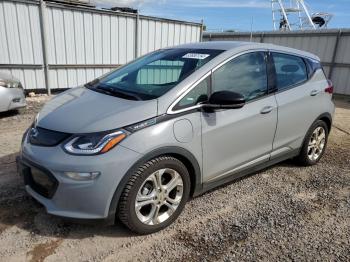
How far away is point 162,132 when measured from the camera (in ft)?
8.64

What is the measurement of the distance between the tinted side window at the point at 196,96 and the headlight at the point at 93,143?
62 centimetres

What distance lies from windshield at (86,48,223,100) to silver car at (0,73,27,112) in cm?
338

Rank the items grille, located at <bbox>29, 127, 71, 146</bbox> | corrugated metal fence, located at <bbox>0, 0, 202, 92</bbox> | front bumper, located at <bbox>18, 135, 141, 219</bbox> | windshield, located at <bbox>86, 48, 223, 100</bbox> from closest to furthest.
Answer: front bumper, located at <bbox>18, 135, 141, 219</bbox> → grille, located at <bbox>29, 127, 71, 146</bbox> → windshield, located at <bbox>86, 48, 223, 100</bbox> → corrugated metal fence, located at <bbox>0, 0, 202, 92</bbox>

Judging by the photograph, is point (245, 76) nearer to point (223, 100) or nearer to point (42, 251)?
point (223, 100)

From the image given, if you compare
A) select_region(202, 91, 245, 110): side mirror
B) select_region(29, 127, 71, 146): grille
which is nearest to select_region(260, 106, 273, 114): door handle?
select_region(202, 91, 245, 110): side mirror

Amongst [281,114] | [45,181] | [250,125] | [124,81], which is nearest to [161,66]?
[124,81]

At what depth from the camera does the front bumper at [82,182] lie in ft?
7.91

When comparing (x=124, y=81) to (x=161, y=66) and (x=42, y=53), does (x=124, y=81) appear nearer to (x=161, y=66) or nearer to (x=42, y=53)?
(x=161, y=66)

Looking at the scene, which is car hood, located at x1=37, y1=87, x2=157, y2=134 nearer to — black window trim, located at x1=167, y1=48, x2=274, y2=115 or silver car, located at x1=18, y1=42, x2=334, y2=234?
silver car, located at x1=18, y1=42, x2=334, y2=234

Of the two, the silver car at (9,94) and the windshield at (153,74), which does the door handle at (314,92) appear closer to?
the windshield at (153,74)

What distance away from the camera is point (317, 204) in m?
3.48

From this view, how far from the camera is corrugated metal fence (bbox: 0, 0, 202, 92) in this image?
8.12 meters

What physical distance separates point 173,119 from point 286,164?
250 cm

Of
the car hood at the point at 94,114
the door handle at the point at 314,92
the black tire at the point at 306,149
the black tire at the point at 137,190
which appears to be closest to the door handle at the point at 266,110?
the door handle at the point at 314,92
